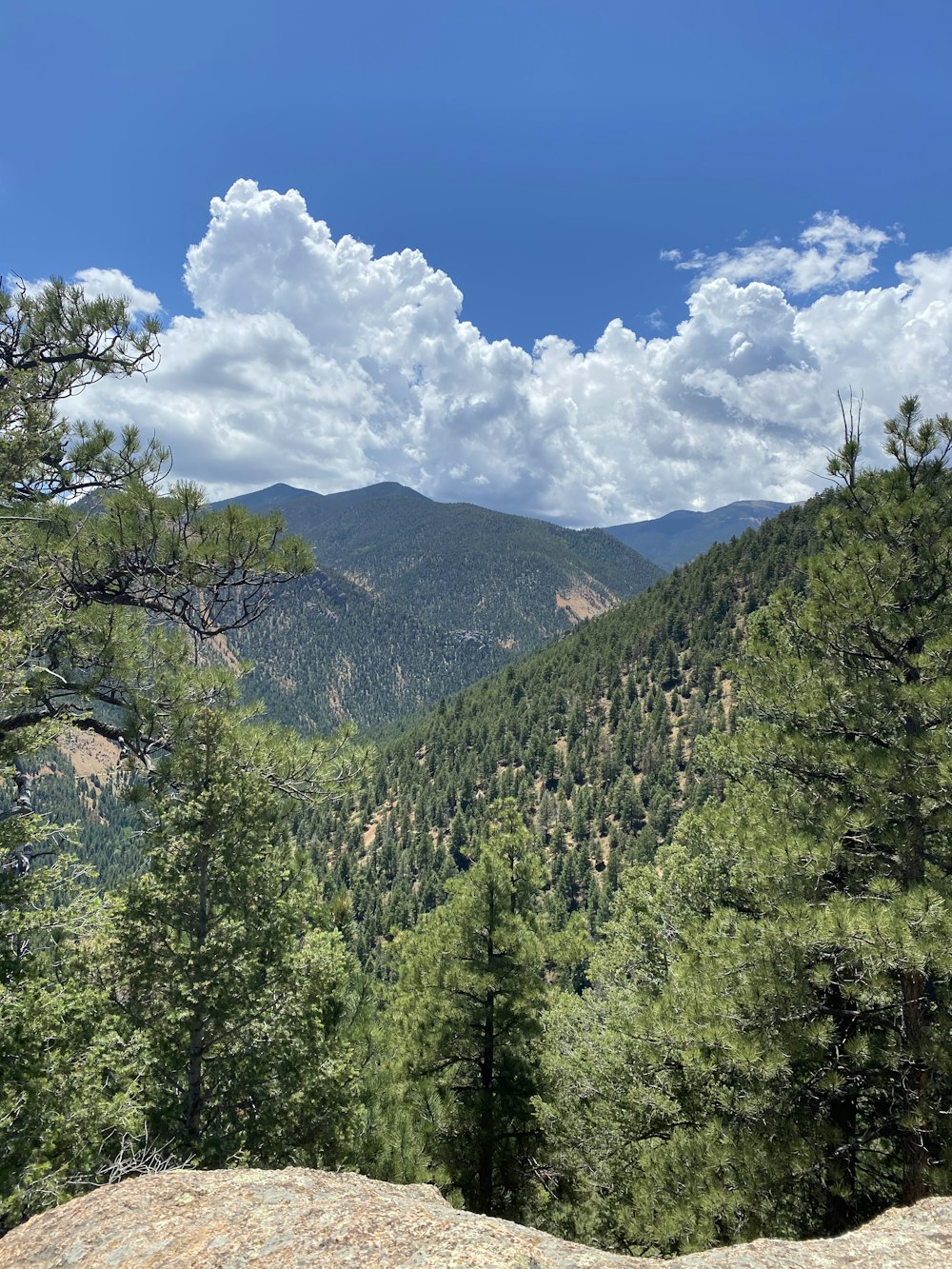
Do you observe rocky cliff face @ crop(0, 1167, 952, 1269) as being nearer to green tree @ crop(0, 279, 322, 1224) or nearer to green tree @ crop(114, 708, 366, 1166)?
green tree @ crop(0, 279, 322, 1224)

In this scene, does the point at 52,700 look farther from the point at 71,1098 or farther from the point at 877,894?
the point at 877,894

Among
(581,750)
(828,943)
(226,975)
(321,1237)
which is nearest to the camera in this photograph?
(321,1237)

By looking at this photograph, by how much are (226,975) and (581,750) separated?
129m

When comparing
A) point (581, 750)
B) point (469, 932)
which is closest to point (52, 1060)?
point (469, 932)

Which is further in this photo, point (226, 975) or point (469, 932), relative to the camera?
A: point (469, 932)

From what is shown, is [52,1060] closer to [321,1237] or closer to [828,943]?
[321,1237]

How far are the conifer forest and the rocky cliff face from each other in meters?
1.40

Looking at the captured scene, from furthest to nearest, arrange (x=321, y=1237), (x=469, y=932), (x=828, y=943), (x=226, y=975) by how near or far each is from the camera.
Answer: (x=469, y=932)
(x=226, y=975)
(x=828, y=943)
(x=321, y=1237)

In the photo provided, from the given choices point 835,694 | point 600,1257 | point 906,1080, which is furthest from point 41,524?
point 906,1080

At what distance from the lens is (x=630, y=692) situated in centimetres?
13838

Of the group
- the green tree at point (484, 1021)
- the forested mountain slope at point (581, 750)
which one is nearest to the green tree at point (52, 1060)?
the green tree at point (484, 1021)

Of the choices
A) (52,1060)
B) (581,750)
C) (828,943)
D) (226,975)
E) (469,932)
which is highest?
(828,943)

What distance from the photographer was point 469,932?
12953 mm

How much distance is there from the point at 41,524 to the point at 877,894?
41.6ft
